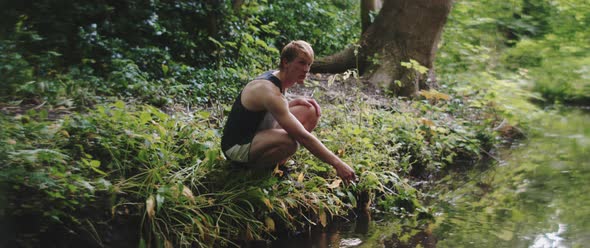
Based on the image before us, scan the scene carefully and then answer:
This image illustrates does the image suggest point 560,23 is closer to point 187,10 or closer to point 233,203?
point 233,203

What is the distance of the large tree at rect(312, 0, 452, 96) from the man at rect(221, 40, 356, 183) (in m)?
4.78

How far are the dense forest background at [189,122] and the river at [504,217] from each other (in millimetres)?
207

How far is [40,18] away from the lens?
641 cm

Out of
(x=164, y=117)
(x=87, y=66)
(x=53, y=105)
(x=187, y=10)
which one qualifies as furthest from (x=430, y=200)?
(x=187, y=10)

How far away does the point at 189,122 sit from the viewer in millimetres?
4922

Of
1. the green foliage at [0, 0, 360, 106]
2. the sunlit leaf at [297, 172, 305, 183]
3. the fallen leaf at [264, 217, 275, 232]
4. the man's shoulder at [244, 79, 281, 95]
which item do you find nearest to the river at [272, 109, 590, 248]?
the fallen leaf at [264, 217, 275, 232]

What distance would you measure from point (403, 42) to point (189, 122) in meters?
4.89

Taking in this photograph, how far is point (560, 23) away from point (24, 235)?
3.16 metres

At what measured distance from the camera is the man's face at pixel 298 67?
13.1 feet

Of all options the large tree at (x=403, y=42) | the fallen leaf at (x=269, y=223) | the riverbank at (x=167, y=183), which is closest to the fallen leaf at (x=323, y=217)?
the riverbank at (x=167, y=183)

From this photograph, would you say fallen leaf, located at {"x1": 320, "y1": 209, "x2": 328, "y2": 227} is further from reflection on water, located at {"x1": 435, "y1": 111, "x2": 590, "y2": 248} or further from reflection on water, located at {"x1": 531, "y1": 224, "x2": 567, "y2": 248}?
reflection on water, located at {"x1": 531, "y1": 224, "x2": 567, "y2": 248}

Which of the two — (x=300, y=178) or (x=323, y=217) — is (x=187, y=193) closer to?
(x=300, y=178)

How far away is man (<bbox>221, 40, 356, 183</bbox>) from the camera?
385 centimetres

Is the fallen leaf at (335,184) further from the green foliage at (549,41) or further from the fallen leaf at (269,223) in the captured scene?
the green foliage at (549,41)
